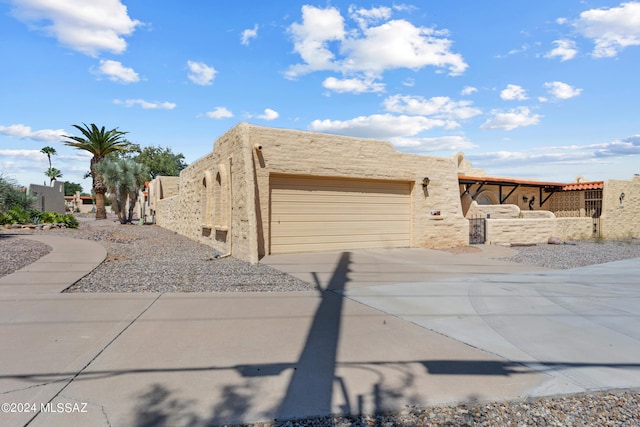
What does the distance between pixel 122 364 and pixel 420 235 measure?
12896mm

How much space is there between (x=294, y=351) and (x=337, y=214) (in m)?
9.49

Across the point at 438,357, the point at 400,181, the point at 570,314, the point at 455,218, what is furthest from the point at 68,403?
the point at 455,218

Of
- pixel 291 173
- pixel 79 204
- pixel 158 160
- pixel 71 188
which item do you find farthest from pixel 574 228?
pixel 71 188

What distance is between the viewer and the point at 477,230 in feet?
59.7

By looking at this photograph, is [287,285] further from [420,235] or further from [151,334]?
[420,235]

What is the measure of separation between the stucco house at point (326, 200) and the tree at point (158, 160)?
41.8m

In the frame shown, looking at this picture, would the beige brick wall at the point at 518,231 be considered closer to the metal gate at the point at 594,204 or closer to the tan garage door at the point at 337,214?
the tan garage door at the point at 337,214

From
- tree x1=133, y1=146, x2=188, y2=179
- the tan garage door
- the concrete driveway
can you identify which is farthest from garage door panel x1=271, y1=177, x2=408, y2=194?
tree x1=133, y1=146, x2=188, y2=179

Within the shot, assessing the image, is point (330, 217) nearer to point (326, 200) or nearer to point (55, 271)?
point (326, 200)

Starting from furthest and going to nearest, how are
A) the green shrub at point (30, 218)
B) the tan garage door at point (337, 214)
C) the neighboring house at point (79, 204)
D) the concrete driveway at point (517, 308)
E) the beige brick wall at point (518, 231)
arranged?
1. the neighboring house at point (79, 204)
2. the green shrub at point (30, 218)
3. the beige brick wall at point (518, 231)
4. the tan garage door at point (337, 214)
5. the concrete driveway at point (517, 308)

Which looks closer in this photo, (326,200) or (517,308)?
(517,308)

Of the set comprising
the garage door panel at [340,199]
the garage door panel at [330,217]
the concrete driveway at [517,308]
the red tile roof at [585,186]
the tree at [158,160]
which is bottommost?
the concrete driveway at [517,308]

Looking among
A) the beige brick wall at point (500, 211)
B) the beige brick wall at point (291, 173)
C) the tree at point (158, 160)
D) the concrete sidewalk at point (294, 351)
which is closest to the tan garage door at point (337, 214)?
the beige brick wall at point (291, 173)

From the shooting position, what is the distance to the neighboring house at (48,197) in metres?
28.9
